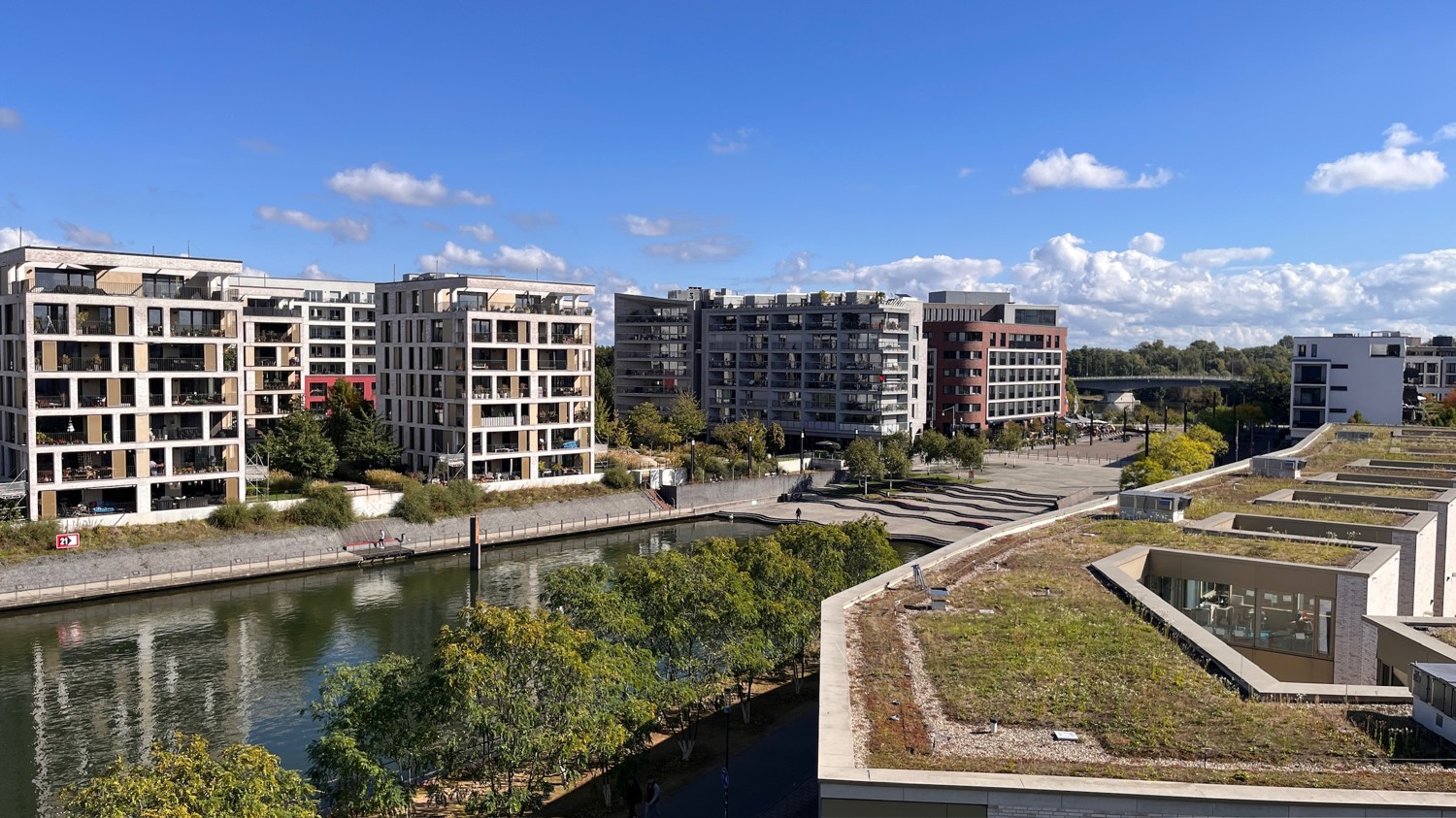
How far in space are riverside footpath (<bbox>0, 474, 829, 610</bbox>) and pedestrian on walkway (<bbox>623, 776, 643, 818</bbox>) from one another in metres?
39.0

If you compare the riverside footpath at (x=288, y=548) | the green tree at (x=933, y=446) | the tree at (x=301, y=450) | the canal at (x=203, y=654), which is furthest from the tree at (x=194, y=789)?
the green tree at (x=933, y=446)

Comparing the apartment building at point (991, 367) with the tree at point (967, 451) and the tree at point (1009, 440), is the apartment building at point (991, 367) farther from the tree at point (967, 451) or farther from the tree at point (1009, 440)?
the tree at point (967, 451)

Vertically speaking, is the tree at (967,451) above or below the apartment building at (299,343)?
below

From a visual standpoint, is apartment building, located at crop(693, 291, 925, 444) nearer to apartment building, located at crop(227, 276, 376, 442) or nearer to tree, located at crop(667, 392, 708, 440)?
tree, located at crop(667, 392, 708, 440)

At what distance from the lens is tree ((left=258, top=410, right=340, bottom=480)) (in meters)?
66.2

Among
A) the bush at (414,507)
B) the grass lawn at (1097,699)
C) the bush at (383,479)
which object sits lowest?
the bush at (414,507)

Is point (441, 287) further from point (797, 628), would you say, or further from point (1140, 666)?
point (1140, 666)

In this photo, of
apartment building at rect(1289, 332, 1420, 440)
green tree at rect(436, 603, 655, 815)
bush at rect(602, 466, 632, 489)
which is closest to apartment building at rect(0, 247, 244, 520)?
bush at rect(602, 466, 632, 489)

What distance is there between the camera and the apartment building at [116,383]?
55.0 meters

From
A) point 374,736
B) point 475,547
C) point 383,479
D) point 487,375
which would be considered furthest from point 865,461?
point 374,736

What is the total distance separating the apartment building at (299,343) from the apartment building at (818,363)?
40.2 m

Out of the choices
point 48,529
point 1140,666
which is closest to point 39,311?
point 48,529

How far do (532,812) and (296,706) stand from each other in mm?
15224

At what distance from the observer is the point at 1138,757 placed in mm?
16234
